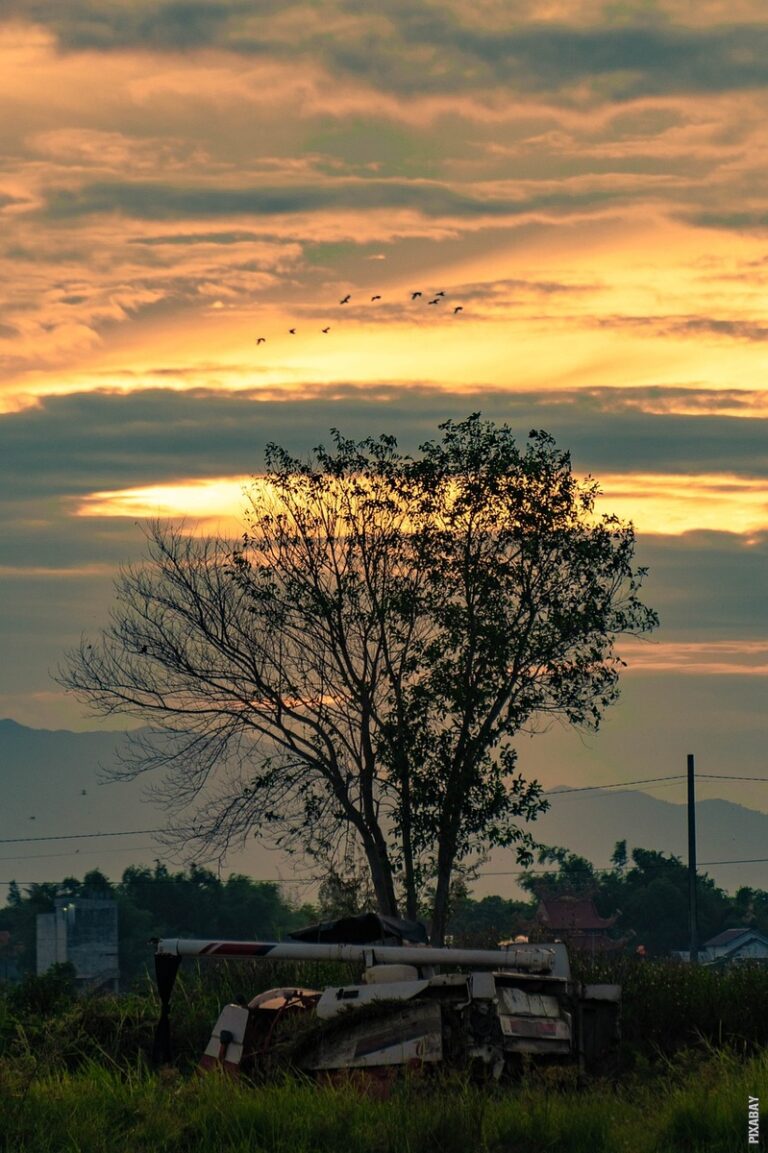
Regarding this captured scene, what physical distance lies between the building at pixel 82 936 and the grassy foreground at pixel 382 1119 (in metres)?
98.1

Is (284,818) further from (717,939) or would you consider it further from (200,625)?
(717,939)

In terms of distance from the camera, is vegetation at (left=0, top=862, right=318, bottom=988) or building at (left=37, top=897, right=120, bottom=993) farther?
vegetation at (left=0, top=862, right=318, bottom=988)

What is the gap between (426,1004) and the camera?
630 inches

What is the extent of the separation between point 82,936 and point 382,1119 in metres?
105

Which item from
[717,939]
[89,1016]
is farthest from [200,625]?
[717,939]

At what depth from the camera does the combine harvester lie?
629 inches

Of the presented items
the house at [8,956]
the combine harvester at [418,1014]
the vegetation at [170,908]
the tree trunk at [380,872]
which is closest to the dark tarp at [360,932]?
the combine harvester at [418,1014]

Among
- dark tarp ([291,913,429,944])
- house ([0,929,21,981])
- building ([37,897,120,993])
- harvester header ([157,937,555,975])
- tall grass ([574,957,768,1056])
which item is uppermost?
dark tarp ([291,913,429,944])

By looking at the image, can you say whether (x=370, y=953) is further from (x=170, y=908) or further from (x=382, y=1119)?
(x=170, y=908)

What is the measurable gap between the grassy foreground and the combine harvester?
61 centimetres

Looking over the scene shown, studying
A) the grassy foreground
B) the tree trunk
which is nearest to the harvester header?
the grassy foreground

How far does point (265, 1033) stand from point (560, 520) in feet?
72.4

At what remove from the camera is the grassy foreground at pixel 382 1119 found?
13453 millimetres

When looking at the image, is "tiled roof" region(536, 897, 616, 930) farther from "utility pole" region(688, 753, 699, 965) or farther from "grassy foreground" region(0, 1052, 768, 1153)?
"grassy foreground" region(0, 1052, 768, 1153)
